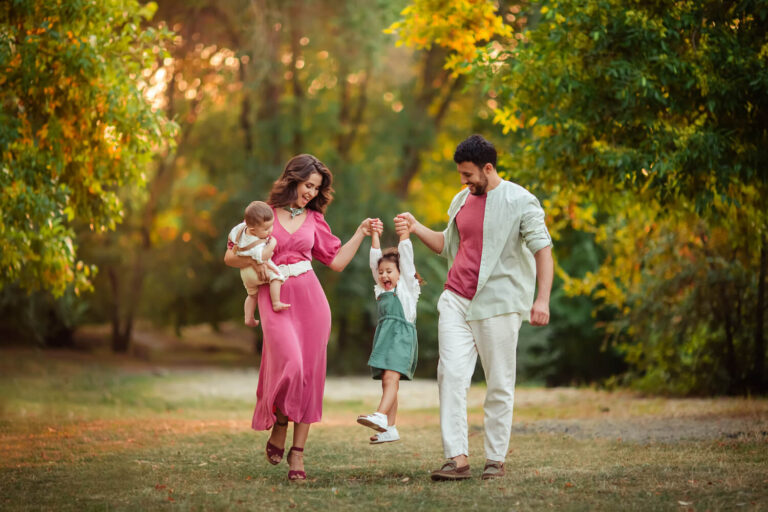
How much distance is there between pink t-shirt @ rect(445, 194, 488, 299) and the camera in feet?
20.0

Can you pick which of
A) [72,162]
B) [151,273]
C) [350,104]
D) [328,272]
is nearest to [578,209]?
[72,162]

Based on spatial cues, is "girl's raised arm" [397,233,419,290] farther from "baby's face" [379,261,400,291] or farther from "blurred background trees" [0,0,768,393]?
"blurred background trees" [0,0,768,393]

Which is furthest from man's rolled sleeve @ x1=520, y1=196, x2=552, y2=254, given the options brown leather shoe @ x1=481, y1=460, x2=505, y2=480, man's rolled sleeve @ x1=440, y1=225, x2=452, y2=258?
brown leather shoe @ x1=481, y1=460, x2=505, y2=480

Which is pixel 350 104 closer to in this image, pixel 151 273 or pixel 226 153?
pixel 226 153

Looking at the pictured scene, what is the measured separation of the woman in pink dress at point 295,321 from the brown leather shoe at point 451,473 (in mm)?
943

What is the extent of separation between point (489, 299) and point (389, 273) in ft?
3.59

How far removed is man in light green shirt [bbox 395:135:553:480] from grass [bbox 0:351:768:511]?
32 centimetres

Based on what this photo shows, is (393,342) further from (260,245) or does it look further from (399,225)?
(260,245)

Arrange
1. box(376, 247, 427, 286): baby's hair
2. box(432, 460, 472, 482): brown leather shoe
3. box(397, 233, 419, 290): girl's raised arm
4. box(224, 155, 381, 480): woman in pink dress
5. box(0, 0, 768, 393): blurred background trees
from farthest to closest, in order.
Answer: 1. box(0, 0, 768, 393): blurred background trees
2. box(376, 247, 427, 286): baby's hair
3. box(397, 233, 419, 290): girl's raised arm
4. box(224, 155, 381, 480): woman in pink dress
5. box(432, 460, 472, 482): brown leather shoe

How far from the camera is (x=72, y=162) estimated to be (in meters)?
9.58

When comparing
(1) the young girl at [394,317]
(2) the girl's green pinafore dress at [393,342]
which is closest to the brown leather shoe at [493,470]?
(1) the young girl at [394,317]

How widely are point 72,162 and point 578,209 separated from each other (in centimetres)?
627

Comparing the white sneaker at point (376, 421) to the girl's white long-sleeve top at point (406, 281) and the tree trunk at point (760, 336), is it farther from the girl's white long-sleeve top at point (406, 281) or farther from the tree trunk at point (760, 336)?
the tree trunk at point (760, 336)

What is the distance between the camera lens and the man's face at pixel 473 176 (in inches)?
239
